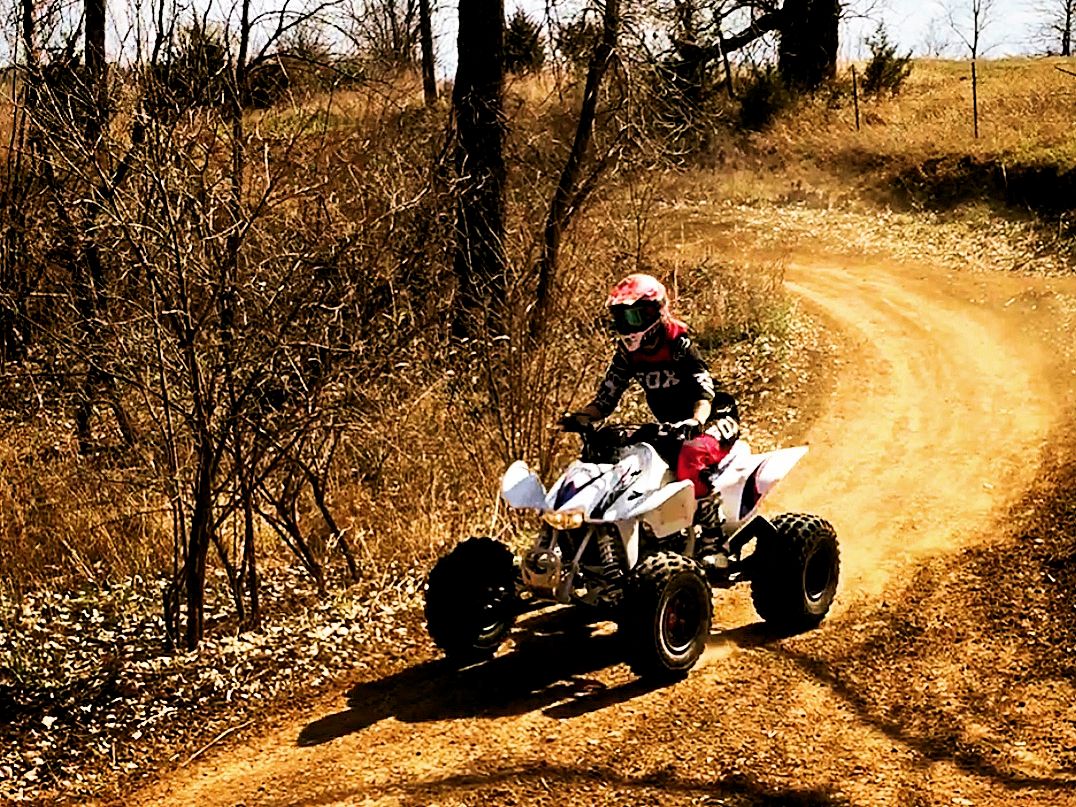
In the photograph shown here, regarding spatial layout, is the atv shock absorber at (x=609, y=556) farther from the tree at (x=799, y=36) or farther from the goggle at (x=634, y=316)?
the tree at (x=799, y=36)

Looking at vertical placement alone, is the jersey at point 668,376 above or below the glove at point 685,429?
above

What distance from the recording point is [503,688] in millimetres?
6613

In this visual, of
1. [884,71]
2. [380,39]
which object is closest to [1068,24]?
[884,71]

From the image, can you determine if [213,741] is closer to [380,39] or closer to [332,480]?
[332,480]

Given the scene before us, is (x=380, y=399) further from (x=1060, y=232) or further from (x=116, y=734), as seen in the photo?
(x=1060, y=232)

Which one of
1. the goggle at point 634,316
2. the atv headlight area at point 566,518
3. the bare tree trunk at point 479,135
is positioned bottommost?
the atv headlight area at point 566,518

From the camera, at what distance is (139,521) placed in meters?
9.51

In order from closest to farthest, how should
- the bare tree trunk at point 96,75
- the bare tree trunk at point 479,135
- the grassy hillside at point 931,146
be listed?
the bare tree trunk at point 96,75 < the bare tree trunk at point 479,135 < the grassy hillside at point 931,146

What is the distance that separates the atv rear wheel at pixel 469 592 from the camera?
6.60m

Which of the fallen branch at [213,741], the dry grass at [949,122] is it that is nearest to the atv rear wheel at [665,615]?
the fallen branch at [213,741]

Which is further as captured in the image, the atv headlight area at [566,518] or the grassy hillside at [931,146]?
the grassy hillside at [931,146]

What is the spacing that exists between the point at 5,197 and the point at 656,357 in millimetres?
7557

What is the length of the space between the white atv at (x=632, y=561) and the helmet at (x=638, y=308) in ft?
1.81

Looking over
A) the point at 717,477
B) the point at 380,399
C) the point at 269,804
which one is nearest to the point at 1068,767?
the point at 717,477
